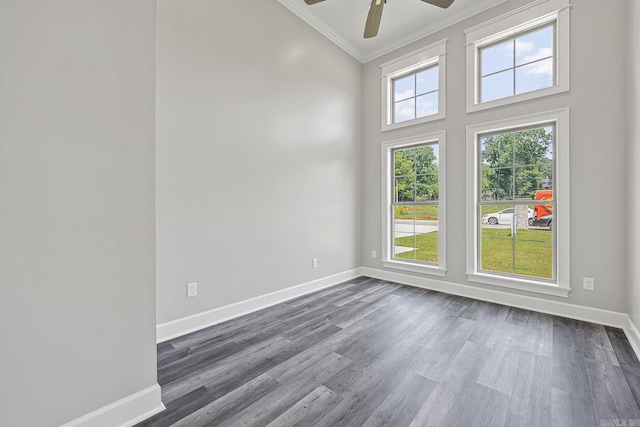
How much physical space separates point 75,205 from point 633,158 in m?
3.97

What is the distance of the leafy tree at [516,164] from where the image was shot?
305cm

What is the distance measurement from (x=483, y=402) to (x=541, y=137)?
291 cm

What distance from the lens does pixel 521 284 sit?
10.1 ft

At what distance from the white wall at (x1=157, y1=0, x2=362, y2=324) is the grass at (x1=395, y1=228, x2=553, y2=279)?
1.99 m

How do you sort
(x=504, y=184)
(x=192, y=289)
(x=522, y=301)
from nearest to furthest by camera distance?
(x=192, y=289), (x=522, y=301), (x=504, y=184)

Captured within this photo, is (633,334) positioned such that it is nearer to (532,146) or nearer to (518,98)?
(532,146)

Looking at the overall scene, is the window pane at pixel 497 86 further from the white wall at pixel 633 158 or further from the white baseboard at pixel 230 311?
the white baseboard at pixel 230 311

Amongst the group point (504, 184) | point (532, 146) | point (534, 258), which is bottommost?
point (534, 258)

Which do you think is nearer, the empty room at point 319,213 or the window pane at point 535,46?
the empty room at point 319,213

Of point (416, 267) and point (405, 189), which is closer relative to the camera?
point (416, 267)

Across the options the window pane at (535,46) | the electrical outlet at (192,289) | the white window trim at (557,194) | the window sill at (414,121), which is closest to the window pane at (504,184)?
the white window trim at (557,194)

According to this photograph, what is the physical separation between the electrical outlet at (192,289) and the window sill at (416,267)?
2.79 m

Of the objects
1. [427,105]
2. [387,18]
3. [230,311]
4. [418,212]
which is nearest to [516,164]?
[418,212]

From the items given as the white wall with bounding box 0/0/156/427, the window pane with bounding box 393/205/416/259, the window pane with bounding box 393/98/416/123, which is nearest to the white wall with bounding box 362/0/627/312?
the window pane with bounding box 393/98/416/123
